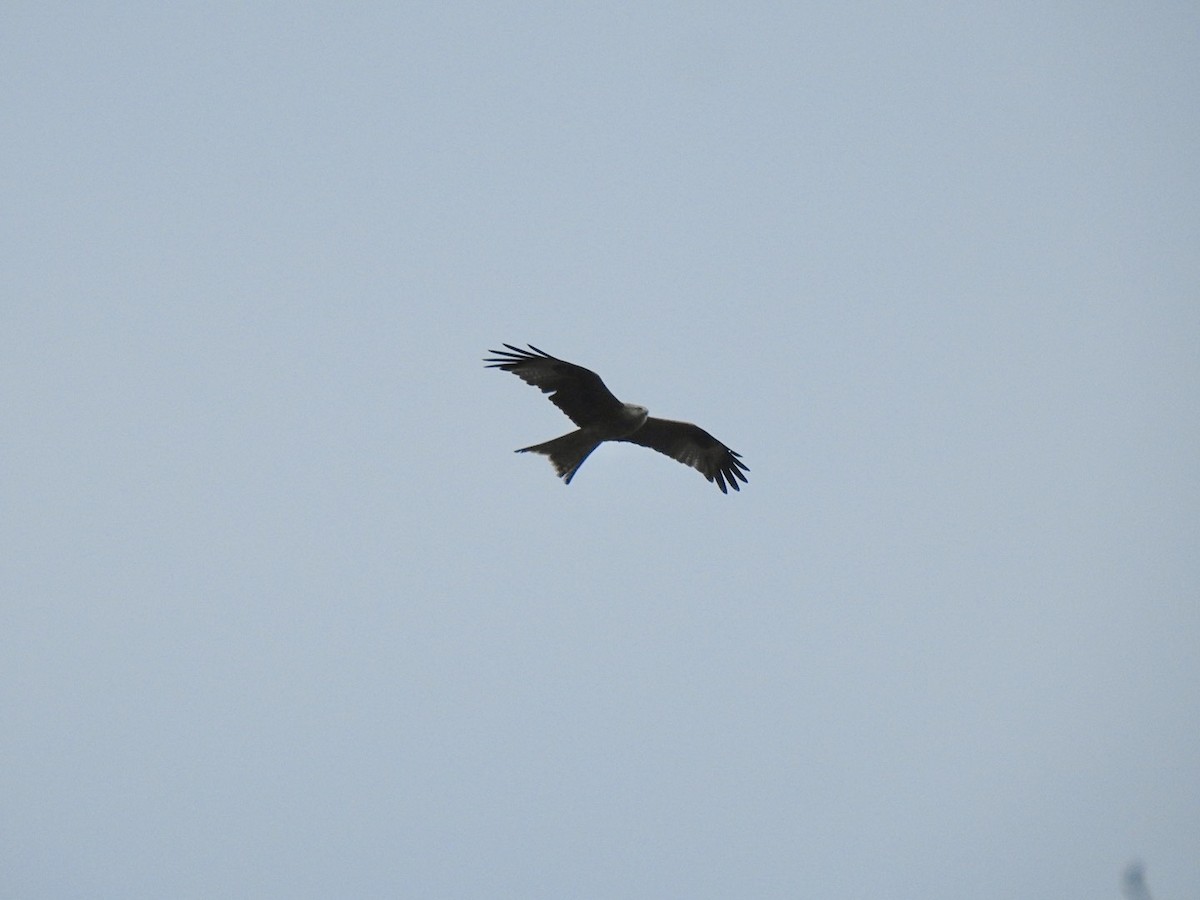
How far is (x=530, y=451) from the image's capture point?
38.2ft

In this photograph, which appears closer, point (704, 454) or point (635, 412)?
point (635, 412)

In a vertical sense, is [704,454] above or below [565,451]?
above

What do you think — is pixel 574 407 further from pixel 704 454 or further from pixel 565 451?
pixel 704 454

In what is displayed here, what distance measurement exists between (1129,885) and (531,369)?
66.4 feet

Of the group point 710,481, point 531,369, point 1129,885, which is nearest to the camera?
point 531,369

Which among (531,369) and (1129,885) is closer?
(531,369)

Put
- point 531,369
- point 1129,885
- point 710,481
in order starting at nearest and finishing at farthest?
point 531,369 < point 710,481 < point 1129,885

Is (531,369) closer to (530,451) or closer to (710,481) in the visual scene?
(530,451)

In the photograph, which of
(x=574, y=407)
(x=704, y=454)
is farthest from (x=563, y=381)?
(x=704, y=454)

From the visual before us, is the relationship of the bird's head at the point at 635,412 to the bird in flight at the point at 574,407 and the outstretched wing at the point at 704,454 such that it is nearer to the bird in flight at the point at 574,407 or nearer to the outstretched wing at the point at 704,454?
the bird in flight at the point at 574,407

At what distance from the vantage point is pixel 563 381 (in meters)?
11.5

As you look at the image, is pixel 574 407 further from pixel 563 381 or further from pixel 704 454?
pixel 704 454

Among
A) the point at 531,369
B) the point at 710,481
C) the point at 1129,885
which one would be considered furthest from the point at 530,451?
the point at 1129,885

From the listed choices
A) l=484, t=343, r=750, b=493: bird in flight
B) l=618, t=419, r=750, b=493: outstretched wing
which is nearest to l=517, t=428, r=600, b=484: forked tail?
l=484, t=343, r=750, b=493: bird in flight
